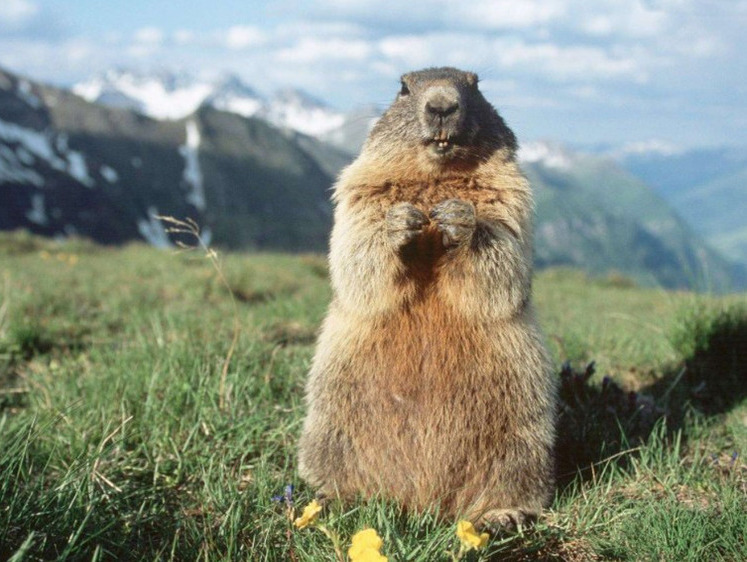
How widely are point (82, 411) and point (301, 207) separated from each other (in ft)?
426

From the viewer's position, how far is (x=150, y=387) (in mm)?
3633

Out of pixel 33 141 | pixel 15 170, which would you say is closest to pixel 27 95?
pixel 33 141

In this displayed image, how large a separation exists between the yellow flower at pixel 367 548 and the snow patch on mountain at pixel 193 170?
11838cm

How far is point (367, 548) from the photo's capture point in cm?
190

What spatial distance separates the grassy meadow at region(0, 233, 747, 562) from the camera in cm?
246

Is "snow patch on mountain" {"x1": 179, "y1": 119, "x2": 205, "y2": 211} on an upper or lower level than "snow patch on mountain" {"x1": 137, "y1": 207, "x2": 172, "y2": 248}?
upper

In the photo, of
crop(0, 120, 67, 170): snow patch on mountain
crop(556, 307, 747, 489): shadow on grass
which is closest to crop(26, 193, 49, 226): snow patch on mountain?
crop(0, 120, 67, 170): snow patch on mountain

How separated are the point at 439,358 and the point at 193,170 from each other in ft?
414

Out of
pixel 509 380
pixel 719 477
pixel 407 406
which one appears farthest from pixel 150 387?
pixel 719 477

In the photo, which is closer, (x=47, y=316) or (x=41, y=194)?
(x=47, y=316)

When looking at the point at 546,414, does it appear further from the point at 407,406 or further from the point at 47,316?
the point at 47,316

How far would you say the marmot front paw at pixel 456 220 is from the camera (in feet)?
9.32

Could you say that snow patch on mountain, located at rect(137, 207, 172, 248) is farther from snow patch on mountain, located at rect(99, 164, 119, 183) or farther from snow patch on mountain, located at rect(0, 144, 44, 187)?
snow patch on mountain, located at rect(0, 144, 44, 187)

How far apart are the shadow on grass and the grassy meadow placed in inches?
0.5
